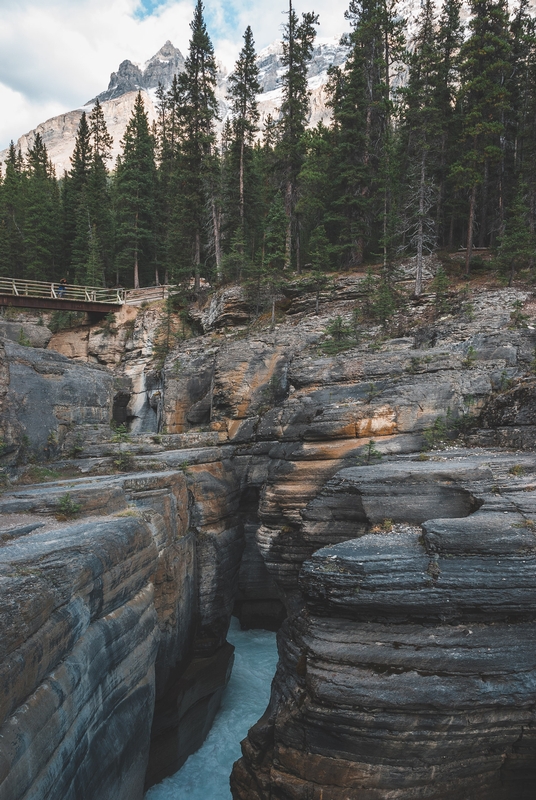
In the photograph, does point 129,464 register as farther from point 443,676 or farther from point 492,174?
point 492,174

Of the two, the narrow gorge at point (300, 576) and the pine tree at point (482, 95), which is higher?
the pine tree at point (482, 95)

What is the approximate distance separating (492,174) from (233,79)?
19.7 meters

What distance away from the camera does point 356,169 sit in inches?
1116

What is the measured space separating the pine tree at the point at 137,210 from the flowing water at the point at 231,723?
2732cm

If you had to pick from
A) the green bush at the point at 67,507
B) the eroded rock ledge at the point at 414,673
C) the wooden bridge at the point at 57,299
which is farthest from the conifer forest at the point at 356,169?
the green bush at the point at 67,507

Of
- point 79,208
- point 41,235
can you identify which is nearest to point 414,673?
point 41,235

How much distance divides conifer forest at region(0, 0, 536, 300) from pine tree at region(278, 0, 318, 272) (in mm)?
96

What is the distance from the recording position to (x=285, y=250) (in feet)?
95.7

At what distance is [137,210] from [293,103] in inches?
570

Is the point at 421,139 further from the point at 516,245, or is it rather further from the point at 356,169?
the point at 516,245

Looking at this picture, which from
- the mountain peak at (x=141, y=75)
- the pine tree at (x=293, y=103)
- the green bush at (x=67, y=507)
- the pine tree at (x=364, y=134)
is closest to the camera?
the green bush at (x=67, y=507)

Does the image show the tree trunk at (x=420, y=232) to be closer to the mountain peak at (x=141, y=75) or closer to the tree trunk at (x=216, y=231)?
the tree trunk at (x=216, y=231)

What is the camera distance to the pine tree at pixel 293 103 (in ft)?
98.2

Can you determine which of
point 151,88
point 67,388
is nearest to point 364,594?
point 67,388
